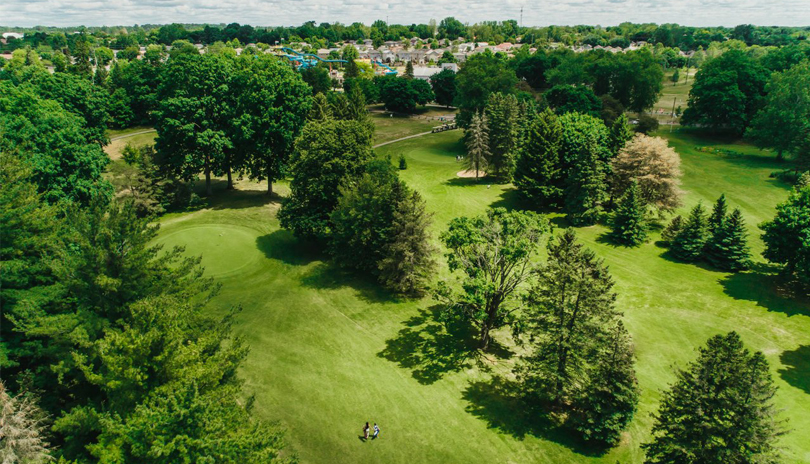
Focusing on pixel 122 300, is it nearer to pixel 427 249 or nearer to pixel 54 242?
pixel 54 242

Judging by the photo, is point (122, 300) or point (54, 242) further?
point (54, 242)

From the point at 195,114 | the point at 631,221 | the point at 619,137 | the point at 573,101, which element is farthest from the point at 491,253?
the point at 573,101

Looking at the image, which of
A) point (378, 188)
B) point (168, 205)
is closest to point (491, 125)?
point (378, 188)

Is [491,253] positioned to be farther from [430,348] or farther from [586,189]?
[586,189]

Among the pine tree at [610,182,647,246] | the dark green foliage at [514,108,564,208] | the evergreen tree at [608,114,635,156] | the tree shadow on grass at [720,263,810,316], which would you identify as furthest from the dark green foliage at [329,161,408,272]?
the evergreen tree at [608,114,635,156]

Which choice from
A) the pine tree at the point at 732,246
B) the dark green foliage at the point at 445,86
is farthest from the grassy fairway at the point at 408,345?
the dark green foliage at the point at 445,86
